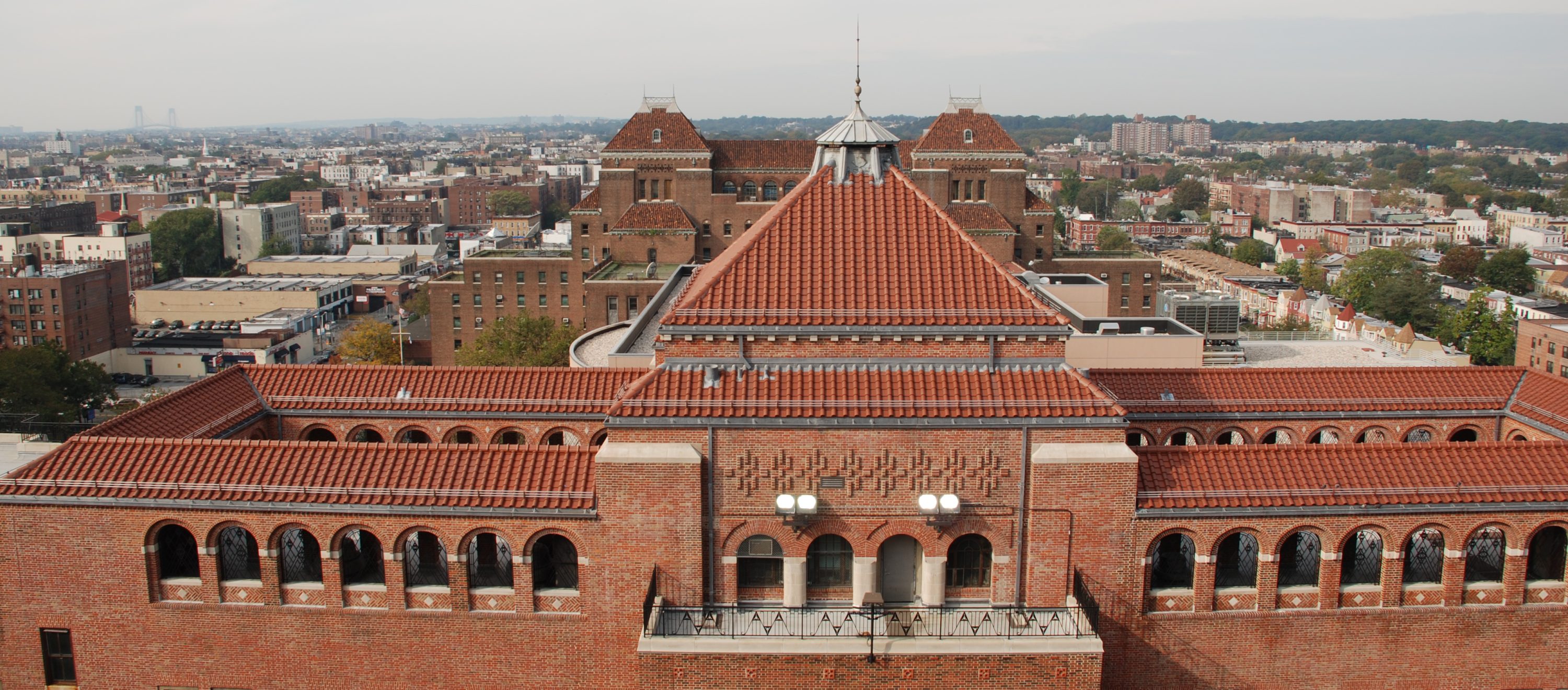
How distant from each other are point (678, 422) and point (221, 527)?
9.85 m

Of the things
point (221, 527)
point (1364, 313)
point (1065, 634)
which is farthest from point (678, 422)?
point (1364, 313)

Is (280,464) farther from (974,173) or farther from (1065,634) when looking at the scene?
(974,173)

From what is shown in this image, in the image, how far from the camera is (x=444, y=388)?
102 ft

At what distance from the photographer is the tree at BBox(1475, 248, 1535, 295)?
159250 mm

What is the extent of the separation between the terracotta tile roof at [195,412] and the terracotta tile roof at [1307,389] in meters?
22.5

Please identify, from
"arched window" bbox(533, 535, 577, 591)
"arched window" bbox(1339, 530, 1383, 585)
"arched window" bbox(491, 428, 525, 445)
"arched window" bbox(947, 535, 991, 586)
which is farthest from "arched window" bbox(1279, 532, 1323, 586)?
"arched window" bbox(491, 428, 525, 445)

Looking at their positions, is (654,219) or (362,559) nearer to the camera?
(362,559)

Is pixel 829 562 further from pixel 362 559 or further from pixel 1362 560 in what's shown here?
pixel 1362 560

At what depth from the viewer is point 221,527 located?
23.9 meters

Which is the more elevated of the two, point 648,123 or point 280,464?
point 648,123

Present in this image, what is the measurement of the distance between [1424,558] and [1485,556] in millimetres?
1633

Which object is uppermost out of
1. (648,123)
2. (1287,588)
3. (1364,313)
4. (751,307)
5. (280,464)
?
(648,123)

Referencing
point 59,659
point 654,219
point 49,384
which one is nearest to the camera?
point 59,659

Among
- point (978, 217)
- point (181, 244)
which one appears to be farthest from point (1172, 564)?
point (181, 244)
